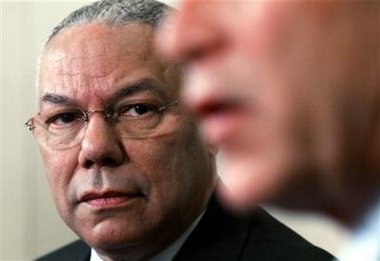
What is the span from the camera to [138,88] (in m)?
1.05

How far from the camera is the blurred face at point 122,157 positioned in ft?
3.34

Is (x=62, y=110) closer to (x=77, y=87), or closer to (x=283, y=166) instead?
(x=77, y=87)

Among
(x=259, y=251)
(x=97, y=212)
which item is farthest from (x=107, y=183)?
(x=259, y=251)

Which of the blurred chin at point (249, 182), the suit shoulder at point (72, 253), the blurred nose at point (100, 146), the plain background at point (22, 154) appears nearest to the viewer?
the blurred chin at point (249, 182)

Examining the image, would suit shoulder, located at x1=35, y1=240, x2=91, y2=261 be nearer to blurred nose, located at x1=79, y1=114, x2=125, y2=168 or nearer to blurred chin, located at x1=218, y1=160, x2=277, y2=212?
blurred nose, located at x1=79, y1=114, x2=125, y2=168

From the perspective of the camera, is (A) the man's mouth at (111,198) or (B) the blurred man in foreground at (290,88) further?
(A) the man's mouth at (111,198)

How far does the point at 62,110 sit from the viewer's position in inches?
42.3

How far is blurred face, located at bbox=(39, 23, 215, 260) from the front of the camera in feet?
3.34

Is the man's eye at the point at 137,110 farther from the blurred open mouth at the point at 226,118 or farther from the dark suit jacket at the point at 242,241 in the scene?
the blurred open mouth at the point at 226,118

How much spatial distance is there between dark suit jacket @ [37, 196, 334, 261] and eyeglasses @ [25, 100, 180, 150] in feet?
0.53

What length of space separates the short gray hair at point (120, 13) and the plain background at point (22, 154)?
48 centimetres

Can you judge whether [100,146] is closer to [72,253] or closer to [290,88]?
[72,253]

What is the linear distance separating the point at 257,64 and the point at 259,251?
907mm

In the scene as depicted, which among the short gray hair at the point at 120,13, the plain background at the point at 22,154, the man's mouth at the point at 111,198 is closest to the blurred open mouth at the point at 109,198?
the man's mouth at the point at 111,198
